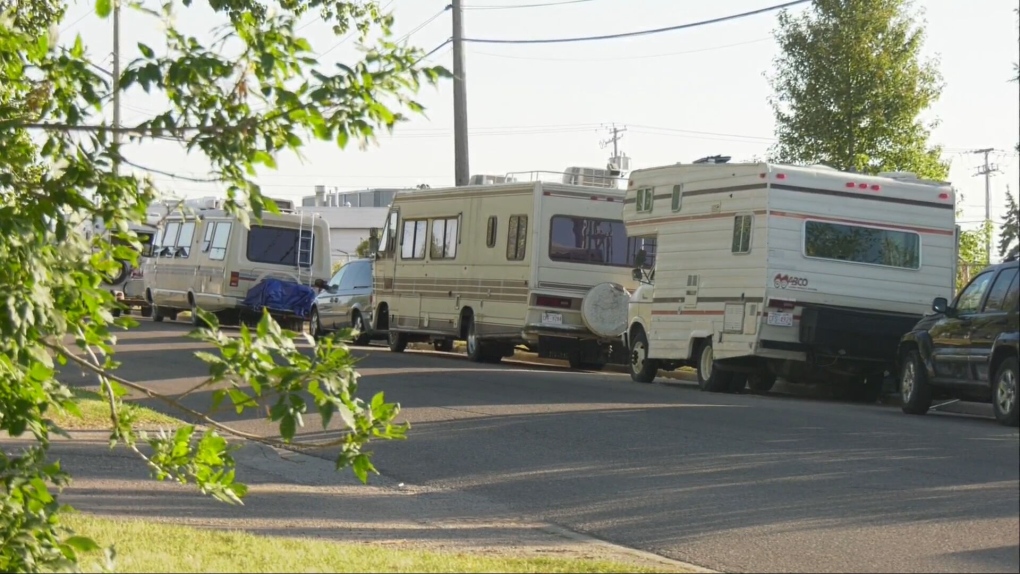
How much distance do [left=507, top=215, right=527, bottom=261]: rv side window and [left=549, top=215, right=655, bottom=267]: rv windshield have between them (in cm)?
52

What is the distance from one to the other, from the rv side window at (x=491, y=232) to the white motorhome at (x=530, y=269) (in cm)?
2

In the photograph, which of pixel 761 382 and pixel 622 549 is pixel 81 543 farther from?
pixel 761 382

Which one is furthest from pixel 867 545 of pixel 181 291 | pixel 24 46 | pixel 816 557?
pixel 181 291

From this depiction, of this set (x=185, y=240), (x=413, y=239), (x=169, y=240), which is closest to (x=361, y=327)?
(x=413, y=239)

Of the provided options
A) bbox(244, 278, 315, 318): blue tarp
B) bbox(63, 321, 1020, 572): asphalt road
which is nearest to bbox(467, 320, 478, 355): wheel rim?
bbox(63, 321, 1020, 572): asphalt road

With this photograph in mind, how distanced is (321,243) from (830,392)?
1476cm

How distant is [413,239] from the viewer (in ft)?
89.9

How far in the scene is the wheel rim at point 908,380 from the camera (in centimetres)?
1650

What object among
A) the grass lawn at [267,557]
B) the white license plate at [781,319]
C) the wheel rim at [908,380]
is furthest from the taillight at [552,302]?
the grass lawn at [267,557]

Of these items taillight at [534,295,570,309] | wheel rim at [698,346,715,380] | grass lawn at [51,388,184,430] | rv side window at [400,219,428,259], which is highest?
rv side window at [400,219,428,259]

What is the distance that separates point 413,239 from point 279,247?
5.92m

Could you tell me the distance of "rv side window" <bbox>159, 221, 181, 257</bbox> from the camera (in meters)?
35.2

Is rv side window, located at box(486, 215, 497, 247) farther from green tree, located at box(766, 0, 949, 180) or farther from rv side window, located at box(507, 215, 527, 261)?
green tree, located at box(766, 0, 949, 180)

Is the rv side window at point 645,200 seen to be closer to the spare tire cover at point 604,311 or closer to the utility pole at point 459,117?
the spare tire cover at point 604,311
